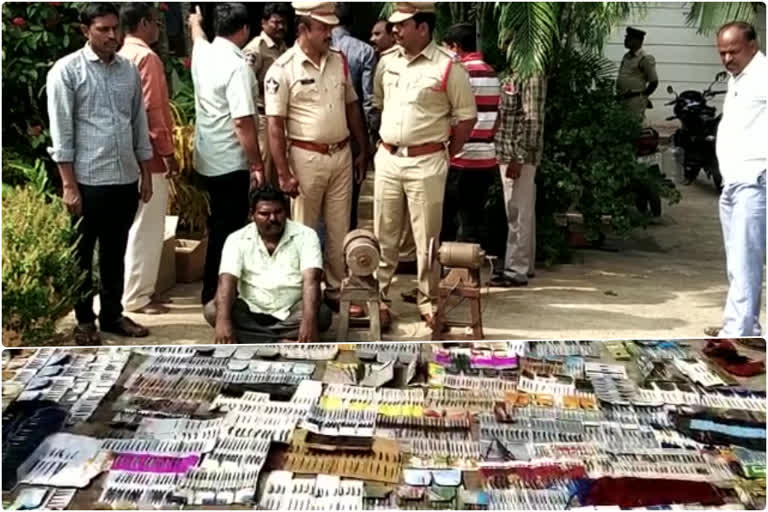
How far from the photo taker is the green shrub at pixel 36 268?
427 centimetres

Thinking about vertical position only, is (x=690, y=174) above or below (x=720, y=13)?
below

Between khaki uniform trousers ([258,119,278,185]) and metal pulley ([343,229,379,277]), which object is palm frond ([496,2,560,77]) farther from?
metal pulley ([343,229,379,277])

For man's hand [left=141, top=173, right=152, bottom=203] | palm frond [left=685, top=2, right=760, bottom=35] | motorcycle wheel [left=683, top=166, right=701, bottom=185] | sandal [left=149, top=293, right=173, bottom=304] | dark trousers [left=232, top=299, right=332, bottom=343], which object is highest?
palm frond [left=685, top=2, right=760, bottom=35]

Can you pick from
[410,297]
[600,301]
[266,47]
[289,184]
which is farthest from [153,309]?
[600,301]

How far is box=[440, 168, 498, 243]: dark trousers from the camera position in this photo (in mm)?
5859

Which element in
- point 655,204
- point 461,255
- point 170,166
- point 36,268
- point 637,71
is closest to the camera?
point 36,268

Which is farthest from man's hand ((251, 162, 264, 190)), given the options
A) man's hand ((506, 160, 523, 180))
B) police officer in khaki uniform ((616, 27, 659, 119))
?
police officer in khaki uniform ((616, 27, 659, 119))

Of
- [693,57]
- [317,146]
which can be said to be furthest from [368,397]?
[693,57]

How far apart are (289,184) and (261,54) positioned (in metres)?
1.17

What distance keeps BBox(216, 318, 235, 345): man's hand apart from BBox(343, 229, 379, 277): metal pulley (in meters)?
0.67

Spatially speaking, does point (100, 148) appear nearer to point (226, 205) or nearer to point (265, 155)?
point (226, 205)

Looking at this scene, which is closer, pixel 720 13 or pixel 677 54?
pixel 720 13

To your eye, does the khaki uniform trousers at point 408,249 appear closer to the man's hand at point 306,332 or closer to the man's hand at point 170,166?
the man's hand at point 170,166

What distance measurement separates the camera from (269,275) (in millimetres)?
4555
